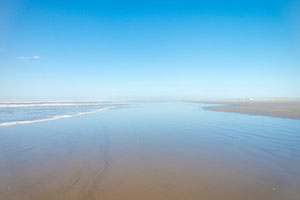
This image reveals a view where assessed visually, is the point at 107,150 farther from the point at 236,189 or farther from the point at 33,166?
the point at 236,189

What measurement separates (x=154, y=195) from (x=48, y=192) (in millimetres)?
2328

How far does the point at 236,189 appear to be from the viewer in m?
3.34

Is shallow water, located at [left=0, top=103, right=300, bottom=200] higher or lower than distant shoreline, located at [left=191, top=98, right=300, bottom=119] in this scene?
lower

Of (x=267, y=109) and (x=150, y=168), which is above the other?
(x=267, y=109)

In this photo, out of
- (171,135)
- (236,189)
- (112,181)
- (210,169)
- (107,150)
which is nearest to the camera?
(236,189)

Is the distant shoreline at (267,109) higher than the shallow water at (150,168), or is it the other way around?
the distant shoreline at (267,109)

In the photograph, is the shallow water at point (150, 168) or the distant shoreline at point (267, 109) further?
the distant shoreline at point (267, 109)

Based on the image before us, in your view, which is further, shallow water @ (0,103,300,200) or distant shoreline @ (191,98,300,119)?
distant shoreline @ (191,98,300,119)

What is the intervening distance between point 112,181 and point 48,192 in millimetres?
1365

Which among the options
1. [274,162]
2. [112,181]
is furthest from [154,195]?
[274,162]

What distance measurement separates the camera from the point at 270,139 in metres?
7.08

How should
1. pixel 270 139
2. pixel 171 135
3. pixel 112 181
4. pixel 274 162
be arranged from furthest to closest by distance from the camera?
pixel 171 135 < pixel 270 139 < pixel 274 162 < pixel 112 181

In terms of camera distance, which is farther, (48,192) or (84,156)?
(84,156)

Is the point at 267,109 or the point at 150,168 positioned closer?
the point at 150,168
